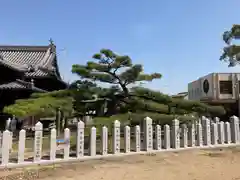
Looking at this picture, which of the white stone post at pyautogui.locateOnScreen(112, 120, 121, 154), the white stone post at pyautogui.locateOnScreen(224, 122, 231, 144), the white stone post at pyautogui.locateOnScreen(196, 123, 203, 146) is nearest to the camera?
the white stone post at pyautogui.locateOnScreen(112, 120, 121, 154)

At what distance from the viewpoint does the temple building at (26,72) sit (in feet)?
44.0

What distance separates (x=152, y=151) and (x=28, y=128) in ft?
29.9

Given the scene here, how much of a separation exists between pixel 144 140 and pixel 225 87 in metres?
15.9

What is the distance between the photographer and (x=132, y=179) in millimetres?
4539

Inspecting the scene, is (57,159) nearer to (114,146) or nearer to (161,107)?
(114,146)

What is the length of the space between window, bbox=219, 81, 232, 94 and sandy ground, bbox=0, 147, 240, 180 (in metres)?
14.6

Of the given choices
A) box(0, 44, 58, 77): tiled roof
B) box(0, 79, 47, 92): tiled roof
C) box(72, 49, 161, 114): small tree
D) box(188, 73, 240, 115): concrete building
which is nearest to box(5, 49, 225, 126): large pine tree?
Result: box(72, 49, 161, 114): small tree

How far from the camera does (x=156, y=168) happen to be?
5.40m

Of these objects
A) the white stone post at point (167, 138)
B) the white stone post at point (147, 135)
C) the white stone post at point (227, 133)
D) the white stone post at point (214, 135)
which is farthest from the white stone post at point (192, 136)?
the white stone post at point (147, 135)

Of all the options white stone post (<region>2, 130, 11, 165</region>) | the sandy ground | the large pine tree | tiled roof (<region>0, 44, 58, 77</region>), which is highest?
tiled roof (<region>0, 44, 58, 77</region>)

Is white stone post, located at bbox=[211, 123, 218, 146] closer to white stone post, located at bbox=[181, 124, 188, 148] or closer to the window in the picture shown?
white stone post, located at bbox=[181, 124, 188, 148]

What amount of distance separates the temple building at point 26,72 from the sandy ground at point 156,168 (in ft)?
28.8

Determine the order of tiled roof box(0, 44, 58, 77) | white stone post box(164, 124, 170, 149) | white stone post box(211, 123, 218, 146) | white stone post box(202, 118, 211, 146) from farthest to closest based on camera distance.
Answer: tiled roof box(0, 44, 58, 77) → white stone post box(211, 123, 218, 146) → white stone post box(202, 118, 211, 146) → white stone post box(164, 124, 170, 149)

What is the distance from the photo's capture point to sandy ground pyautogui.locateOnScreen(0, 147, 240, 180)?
15.5ft
